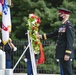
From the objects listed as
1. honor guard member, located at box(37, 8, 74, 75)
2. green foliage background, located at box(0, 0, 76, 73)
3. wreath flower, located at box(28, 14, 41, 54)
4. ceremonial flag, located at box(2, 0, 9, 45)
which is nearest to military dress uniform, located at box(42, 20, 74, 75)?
honor guard member, located at box(37, 8, 74, 75)

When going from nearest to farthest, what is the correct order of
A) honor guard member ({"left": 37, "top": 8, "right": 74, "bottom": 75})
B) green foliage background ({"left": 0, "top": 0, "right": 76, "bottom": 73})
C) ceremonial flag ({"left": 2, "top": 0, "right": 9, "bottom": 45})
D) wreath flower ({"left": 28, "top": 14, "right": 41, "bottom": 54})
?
1. honor guard member ({"left": 37, "top": 8, "right": 74, "bottom": 75})
2. wreath flower ({"left": 28, "top": 14, "right": 41, "bottom": 54})
3. ceremonial flag ({"left": 2, "top": 0, "right": 9, "bottom": 45})
4. green foliage background ({"left": 0, "top": 0, "right": 76, "bottom": 73})

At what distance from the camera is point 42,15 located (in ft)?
48.3

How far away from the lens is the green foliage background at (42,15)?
1447 centimetres

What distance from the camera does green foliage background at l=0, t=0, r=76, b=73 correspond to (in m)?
14.5

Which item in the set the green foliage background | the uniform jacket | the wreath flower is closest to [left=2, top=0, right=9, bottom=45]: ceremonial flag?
the green foliage background

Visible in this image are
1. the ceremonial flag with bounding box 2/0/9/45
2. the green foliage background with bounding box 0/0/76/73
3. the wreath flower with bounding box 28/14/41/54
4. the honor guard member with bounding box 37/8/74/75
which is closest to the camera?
the honor guard member with bounding box 37/8/74/75

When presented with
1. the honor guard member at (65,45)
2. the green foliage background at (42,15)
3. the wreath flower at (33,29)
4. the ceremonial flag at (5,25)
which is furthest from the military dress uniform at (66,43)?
the green foliage background at (42,15)

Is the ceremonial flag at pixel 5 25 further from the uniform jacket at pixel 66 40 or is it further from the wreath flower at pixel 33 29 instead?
the uniform jacket at pixel 66 40

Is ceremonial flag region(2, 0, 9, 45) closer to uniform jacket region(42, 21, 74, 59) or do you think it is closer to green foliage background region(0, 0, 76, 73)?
green foliage background region(0, 0, 76, 73)

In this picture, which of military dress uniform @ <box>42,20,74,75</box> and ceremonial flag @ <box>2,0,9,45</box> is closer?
military dress uniform @ <box>42,20,74,75</box>

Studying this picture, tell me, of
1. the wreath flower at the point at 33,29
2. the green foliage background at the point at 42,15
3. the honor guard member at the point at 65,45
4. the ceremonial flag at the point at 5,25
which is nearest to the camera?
the honor guard member at the point at 65,45

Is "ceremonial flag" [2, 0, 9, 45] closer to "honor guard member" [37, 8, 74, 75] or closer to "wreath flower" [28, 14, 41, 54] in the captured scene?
"wreath flower" [28, 14, 41, 54]

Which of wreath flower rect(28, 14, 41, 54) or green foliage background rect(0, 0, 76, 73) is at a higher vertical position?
green foliage background rect(0, 0, 76, 73)

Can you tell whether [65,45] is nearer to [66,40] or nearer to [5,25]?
[66,40]
